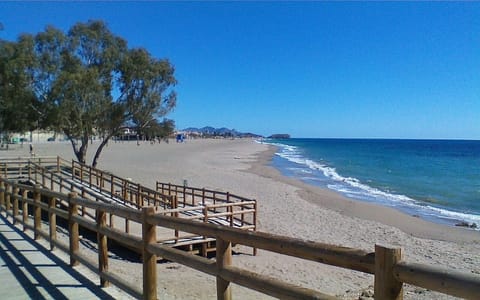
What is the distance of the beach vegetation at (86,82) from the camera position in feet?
80.4

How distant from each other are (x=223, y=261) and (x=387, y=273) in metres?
1.48

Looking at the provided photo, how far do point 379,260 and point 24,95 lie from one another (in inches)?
1014

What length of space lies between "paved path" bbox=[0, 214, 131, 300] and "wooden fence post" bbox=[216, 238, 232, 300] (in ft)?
6.22

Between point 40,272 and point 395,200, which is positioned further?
point 395,200

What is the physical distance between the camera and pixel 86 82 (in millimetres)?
24656

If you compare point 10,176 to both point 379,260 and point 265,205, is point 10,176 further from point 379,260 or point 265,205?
point 379,260

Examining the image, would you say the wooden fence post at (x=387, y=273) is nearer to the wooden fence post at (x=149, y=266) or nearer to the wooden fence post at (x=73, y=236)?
the wooden fence post at (x=149, y=266)

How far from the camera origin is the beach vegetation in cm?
2450

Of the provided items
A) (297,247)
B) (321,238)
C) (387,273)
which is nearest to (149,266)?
(297,247)

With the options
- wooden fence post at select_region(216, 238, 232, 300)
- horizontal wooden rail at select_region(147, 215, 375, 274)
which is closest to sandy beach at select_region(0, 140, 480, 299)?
wooden fence post at select_region(216, 238, 232, 300)

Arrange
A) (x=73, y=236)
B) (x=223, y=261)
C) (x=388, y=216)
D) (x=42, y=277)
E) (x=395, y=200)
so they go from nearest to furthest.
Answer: (x=223, y=261) < (x=42, y=277) < (x=73, y=236) < (x=388, y=216) < (x=395, y=200)

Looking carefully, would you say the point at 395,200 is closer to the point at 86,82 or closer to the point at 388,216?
the point at 388,216

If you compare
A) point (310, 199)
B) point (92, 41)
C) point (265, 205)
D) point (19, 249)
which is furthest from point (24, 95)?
point (19, 249)

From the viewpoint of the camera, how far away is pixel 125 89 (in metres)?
27.0
